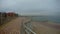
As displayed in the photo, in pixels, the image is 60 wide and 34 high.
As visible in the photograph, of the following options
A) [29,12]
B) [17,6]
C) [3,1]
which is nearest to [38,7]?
[29,12]

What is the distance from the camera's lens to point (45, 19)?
0.97 m

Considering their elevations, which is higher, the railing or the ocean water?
the ocean water

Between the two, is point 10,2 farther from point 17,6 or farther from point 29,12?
point 29,12

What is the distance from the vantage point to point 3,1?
1.02 m

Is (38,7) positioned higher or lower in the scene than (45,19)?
higher

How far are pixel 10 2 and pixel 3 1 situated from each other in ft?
0.25

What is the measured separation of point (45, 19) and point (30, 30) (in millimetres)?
186

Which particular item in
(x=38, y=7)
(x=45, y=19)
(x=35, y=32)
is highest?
(x=38, y=7)

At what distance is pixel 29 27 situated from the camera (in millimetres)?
1023

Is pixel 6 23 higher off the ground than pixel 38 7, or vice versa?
pixel 38 7

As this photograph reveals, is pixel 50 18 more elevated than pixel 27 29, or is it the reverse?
pixel 50 18

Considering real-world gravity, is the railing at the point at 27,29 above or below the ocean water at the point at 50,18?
below

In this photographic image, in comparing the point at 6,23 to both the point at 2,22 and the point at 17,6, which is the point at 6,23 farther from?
the point at 17,6

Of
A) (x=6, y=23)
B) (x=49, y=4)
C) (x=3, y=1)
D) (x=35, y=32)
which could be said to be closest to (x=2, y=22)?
(x=6, y=23)
